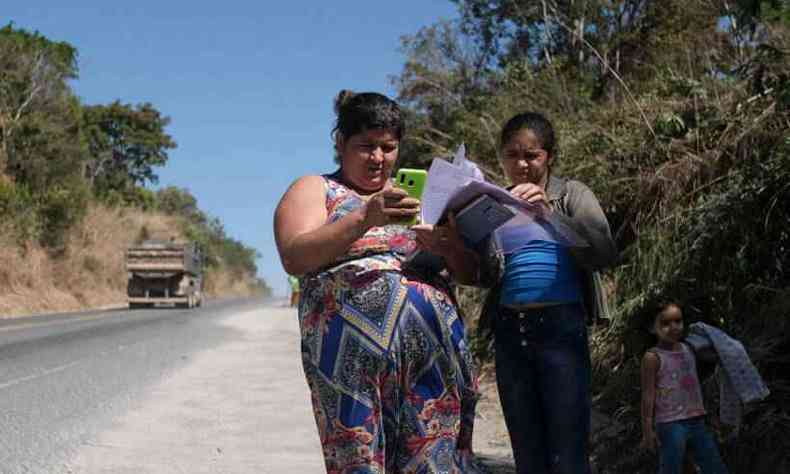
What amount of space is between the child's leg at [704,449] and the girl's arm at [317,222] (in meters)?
2.29

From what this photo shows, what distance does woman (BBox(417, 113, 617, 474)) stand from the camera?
3035mm

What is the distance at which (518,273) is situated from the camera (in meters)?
3.08

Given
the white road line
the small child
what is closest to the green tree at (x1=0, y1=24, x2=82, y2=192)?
the white road line

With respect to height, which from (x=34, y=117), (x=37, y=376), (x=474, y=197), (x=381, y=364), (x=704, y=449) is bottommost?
(x=37, y=376)

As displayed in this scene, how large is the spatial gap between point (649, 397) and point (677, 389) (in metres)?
0.13

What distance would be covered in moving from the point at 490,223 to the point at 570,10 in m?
20.1

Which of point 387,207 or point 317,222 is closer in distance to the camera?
point 387,207

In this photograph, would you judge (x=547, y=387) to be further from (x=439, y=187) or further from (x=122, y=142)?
(x=122, y=142)

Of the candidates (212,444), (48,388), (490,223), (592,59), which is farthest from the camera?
(592,59)

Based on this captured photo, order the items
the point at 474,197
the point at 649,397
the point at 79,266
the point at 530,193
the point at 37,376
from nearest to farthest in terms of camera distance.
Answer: the point at 474,197
the point at 530,193
the point at 649,397
the point at 37,376
the point at 79,266

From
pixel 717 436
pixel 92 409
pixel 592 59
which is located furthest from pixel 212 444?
pixel 592 59

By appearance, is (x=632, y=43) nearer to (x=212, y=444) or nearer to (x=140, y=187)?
(x=212, y=444)

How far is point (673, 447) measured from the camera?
13.5ft

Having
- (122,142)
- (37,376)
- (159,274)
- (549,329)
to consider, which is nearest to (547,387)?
(549,329)
